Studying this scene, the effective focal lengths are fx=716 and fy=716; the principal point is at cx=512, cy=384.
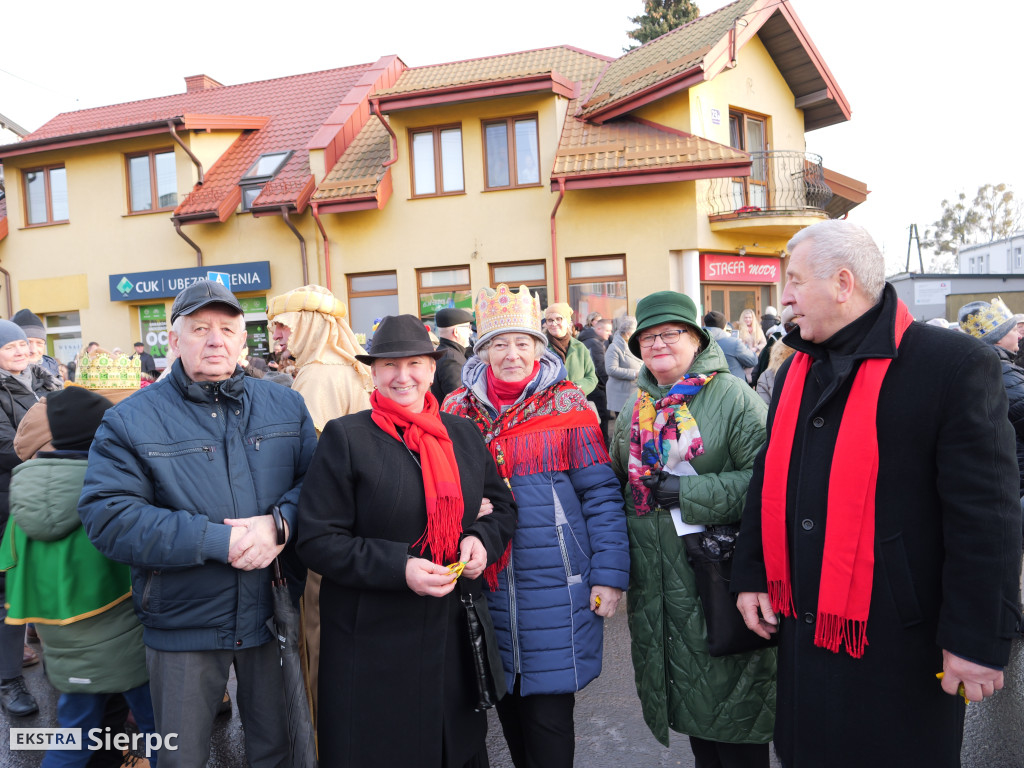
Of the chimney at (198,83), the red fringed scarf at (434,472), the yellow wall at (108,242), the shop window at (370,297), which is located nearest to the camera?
the red fringed scarf at (434,472)

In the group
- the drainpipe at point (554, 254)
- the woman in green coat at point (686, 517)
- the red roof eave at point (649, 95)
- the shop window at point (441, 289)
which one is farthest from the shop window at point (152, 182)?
the woman in green coat at point (686, 517)

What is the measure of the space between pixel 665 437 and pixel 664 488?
0.71 ft

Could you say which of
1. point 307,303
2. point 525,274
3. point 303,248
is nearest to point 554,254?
point 525,274

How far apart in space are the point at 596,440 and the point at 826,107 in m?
17.0

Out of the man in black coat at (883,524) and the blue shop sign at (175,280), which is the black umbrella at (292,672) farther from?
the blue shop sign at (175,280)

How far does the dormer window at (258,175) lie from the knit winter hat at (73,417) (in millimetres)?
13117

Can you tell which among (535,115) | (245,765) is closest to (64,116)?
(535,115)

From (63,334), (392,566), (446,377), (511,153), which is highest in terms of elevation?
(511,153)

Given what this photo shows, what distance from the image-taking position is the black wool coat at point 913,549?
1.92 m

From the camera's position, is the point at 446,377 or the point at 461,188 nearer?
the point at 446,377

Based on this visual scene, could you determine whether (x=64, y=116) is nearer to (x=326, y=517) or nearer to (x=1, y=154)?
(x=1, y=154)

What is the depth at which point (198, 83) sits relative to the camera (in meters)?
20.3

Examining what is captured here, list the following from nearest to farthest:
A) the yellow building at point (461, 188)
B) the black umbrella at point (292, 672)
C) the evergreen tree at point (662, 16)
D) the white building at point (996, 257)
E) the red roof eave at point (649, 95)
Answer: the black umbrella at point (292, 672), the red roof eave at point (649, 95), the yellow building at point (461, 188), the evergreen tree at point (662, 16), the white building at point (996, 257)

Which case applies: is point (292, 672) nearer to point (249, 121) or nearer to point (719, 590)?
point (719, 590)
